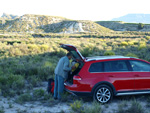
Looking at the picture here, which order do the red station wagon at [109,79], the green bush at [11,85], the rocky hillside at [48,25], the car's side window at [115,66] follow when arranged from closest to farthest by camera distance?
the red station wagon at [109,79]
the car's side window at [115,66]
the green bush at [11,85]
the rocky hillside at [48,25]

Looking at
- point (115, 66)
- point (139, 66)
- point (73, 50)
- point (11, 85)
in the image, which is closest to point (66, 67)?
point (73, 50)

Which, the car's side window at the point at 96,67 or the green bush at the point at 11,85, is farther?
the green bush at the point at 11,85

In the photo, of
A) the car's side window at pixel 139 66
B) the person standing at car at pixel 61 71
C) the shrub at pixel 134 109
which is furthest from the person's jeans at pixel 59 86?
the car's side window at pixel 139 66

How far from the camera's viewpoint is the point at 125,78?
6707 millimetres

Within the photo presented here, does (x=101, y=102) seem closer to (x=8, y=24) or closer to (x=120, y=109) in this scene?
(x=120, y=109)

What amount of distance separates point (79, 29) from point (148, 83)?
10000cm

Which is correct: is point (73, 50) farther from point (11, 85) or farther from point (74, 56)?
point (11, 85)

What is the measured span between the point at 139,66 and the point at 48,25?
399ft

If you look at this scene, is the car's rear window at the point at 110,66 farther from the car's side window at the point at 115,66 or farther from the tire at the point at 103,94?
the tire at the point at 103,94

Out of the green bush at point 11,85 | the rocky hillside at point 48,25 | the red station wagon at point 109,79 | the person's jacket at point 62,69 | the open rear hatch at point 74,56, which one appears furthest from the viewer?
the rocky hillside at point 48,25

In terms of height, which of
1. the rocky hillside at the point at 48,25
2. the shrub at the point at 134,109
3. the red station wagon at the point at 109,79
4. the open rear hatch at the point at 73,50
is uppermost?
the rocky hillside at the point at 48,25

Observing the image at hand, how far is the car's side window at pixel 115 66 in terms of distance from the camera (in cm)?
677

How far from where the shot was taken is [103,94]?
6.68m

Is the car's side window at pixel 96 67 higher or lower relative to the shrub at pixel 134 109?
higher
